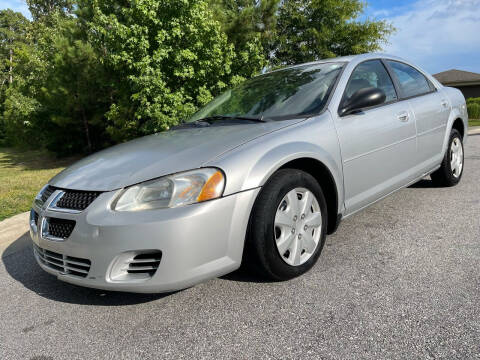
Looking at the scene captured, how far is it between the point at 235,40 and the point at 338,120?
11.3m

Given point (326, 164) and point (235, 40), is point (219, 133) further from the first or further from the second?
point (235, 40)

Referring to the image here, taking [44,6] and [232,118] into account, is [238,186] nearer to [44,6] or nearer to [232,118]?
[232,118]

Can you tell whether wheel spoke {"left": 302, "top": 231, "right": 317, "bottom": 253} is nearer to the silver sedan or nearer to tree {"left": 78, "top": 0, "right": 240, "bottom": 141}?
the silver sedan

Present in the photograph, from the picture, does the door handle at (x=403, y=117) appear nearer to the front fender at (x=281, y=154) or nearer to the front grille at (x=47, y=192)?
the front fender at (x=281, y=154)

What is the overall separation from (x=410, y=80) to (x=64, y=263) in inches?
138

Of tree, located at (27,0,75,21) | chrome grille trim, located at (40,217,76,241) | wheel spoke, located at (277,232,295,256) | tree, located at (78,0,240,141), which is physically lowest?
wheel spoke, located at (277,232,295,256)

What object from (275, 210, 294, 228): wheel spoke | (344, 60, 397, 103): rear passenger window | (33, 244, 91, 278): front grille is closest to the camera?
(33, 244, 91, 278): front grille

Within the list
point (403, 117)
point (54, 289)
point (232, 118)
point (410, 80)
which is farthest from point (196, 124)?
point (410, 80)

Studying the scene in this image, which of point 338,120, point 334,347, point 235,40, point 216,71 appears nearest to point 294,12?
point 235,40

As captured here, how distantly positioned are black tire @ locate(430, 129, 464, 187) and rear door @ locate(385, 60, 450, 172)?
0.28 metres

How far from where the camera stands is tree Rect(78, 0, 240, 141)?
9.41m

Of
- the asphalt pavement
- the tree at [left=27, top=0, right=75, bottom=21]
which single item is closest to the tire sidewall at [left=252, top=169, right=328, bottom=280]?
the asphalt pavement

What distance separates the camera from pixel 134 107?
1158cm

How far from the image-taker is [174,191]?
2.08 m
